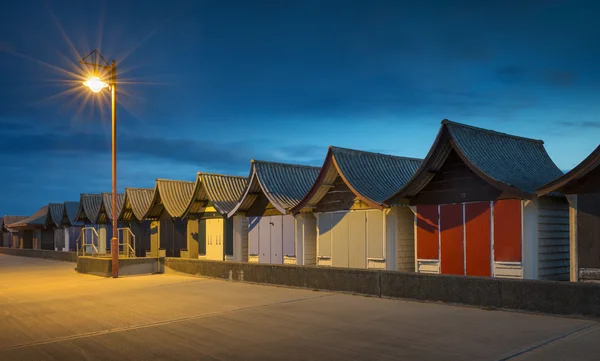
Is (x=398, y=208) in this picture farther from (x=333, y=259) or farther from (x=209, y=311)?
(x=209, y=311)

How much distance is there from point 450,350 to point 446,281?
478 cm

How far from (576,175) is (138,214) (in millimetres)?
28214

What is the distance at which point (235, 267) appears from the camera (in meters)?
21.4

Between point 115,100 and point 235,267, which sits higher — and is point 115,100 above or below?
above

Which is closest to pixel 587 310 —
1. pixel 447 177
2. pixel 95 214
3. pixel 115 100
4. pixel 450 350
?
pixel 450 350

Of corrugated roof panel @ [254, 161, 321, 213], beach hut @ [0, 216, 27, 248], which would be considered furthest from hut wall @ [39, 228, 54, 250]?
corrugated roof panel @ [254, 161, 321, 213]

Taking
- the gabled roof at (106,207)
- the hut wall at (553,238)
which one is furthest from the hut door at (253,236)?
the gabled roof at (106,207)

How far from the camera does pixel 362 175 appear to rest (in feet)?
74.0

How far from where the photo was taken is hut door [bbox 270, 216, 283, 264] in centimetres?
2627

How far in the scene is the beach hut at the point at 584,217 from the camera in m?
14.2

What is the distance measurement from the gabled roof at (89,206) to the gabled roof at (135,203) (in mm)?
6065

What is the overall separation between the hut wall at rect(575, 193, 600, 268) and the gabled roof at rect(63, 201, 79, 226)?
43.4 meters

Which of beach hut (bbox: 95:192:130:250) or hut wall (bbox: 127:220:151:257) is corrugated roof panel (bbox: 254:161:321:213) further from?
beach hut (bbox: 95:192:130:250)

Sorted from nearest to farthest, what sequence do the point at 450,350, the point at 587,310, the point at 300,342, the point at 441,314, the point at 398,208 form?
the point at 450,350
the point at 300,342
the point at 587,310
the point at 441,314
the point at 398,208
